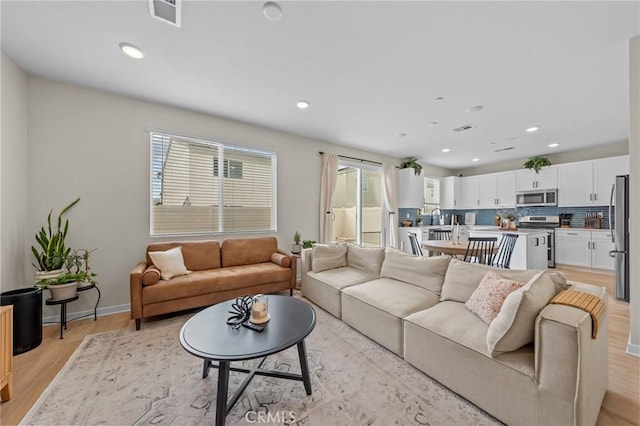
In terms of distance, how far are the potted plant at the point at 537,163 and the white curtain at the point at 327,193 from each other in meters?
4.74

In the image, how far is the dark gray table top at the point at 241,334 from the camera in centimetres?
139

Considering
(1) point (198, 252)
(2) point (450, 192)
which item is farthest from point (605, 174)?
(1) point (198, 252)

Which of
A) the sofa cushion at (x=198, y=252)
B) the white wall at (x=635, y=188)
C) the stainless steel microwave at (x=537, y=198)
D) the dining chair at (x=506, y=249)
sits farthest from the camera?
the stainless steel microwave at (x=537, y=198)

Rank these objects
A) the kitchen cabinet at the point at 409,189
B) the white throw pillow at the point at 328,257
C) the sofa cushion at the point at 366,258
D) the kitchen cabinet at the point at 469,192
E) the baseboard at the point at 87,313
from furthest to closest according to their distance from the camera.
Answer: the kitchen cabinet at the point at 469,192 < the kitchen cabinet at the point at 409,189 < the white throw pillow at the point at 328,257 < the sofa cushion at the point at 366,258 < the baseboard at the point at 87,313

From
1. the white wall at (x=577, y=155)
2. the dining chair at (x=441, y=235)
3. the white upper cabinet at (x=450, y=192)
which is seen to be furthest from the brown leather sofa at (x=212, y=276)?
the white wall at (x=577, y=155)

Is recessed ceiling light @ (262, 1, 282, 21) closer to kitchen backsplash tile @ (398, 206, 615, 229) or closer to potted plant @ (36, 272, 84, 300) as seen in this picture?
potted plant @ (36, 272, 84, 300)

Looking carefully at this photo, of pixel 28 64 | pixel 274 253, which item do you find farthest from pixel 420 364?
pixel 28 64

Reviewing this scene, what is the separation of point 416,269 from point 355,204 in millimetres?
3237

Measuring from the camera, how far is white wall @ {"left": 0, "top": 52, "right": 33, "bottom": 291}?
2254 millimetres

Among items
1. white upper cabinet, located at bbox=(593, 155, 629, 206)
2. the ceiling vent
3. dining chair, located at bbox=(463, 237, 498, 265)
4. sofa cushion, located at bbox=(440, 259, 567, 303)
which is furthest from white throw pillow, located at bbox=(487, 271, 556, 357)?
white upper cabinet, located at bbox=(593, 155, 629, 206)

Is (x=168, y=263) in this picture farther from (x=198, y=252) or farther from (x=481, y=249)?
(x=481, y=249)

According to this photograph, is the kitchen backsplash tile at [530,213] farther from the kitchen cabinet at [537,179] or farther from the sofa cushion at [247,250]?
the sofa cushion at [247,250]

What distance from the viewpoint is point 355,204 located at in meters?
5.72

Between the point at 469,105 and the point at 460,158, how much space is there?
3392 millimetres
